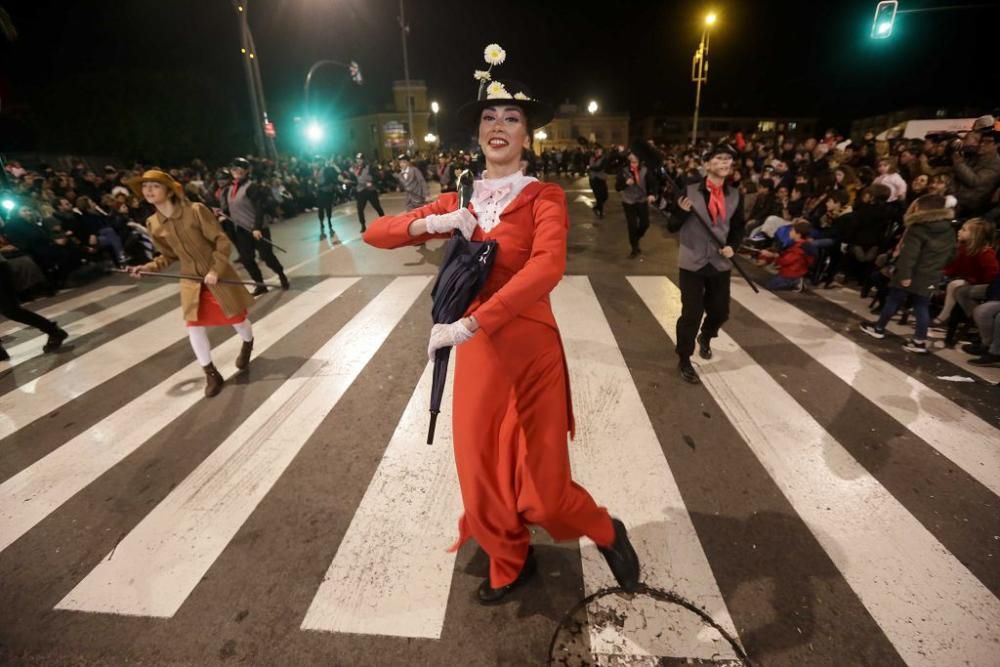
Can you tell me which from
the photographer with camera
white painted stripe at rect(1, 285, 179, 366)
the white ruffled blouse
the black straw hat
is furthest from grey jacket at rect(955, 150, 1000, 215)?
white painted stripe at rect(1, 285, 179, 366)

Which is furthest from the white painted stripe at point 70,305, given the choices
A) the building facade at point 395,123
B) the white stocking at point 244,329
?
the building facade at point 395,123

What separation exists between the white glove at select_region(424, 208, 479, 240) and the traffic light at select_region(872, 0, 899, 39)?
17526mm

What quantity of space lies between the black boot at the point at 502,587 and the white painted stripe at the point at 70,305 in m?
8.12

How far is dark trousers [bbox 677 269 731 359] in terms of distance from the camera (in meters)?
4.37

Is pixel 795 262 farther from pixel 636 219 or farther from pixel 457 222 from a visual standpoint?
pixel 457 222

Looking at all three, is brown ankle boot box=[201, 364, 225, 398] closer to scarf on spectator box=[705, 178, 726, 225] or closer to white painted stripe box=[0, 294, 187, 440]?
white painted stripe box=[0, 294, 187, 440]

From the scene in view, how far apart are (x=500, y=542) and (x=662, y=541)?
101 cm

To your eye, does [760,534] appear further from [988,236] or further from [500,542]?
[988,236]

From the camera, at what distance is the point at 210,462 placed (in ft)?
11.4

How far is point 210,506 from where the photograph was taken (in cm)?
304

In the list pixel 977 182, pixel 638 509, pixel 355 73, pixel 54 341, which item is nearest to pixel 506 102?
pixel 638 509

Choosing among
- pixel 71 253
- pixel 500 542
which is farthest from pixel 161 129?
pixel 500 542

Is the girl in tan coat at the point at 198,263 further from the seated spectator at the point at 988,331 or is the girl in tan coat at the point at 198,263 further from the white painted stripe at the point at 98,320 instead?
the seated spectator at the point at 988,331

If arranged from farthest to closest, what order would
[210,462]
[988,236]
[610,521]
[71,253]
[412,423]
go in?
[71,253]
[988,236]
[412,423]
[210,462]
[610,521]
